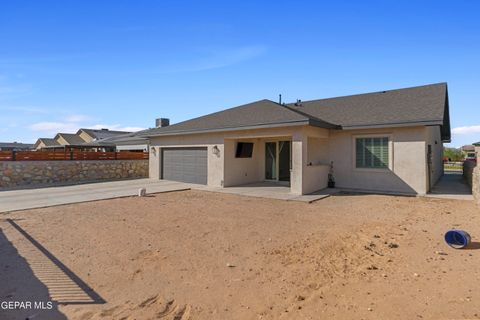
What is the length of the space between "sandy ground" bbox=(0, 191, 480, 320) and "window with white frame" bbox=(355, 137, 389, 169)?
4009 millimetres

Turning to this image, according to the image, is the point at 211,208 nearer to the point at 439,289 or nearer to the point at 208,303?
the point at 208,303

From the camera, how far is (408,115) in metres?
11.1

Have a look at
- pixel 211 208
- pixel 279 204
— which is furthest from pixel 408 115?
pixel 211 208

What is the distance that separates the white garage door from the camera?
15.2 m

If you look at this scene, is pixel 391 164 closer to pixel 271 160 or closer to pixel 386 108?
pixel 386 108

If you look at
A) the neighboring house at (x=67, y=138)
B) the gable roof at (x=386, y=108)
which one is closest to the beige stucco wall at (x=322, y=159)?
the gable roof at (x=386, y=108)

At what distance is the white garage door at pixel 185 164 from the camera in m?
15.2

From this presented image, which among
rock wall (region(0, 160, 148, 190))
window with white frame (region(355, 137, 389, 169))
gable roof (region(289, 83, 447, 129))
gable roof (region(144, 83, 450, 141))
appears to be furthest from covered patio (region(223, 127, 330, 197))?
rock wall (region(0, 160, 148, 190))

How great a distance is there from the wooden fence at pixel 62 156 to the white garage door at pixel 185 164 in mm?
3668

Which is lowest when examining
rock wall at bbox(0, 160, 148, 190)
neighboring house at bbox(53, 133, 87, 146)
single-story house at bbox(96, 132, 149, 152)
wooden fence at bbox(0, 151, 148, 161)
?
rock wall at bbox(0, 160, 148, 190)

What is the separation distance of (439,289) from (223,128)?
10.8 metres

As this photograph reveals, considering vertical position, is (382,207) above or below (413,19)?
below

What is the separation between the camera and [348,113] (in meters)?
13.5

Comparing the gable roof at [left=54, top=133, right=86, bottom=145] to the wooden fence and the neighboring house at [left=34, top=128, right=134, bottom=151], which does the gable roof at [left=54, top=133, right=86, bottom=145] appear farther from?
the wooden fence
